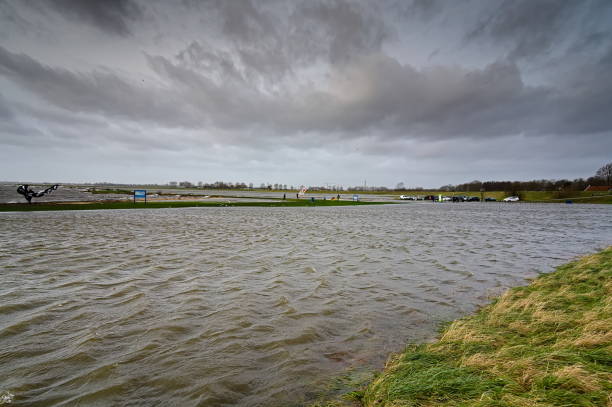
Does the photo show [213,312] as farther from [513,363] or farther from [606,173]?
[606,173]

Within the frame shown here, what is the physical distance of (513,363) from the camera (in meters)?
4.36

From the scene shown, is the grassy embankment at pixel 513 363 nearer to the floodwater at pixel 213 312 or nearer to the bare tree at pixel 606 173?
the floodwater at pixel 213 312

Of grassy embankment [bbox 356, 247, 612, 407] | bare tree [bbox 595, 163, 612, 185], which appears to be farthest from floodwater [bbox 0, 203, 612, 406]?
bare tree [bbox 595, 163, 612, 185]

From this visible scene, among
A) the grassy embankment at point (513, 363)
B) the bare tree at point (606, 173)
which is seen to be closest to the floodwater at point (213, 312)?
the grassy embankment at point (513, 363)

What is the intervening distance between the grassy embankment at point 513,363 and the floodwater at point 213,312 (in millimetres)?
956

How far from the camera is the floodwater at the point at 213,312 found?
4.75m

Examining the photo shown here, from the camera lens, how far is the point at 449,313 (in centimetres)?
800

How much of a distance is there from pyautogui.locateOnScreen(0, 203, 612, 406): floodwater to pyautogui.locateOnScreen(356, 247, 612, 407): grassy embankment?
3.14 feet

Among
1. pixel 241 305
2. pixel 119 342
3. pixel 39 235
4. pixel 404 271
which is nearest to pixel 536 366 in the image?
pixel 241 305

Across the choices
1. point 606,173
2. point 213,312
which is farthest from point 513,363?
point 606,173

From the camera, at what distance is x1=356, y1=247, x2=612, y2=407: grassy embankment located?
359 cm

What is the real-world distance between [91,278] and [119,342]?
5.27 meters

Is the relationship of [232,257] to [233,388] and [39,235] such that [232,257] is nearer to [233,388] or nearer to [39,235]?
[233,388]

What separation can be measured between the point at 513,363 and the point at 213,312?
630cm
